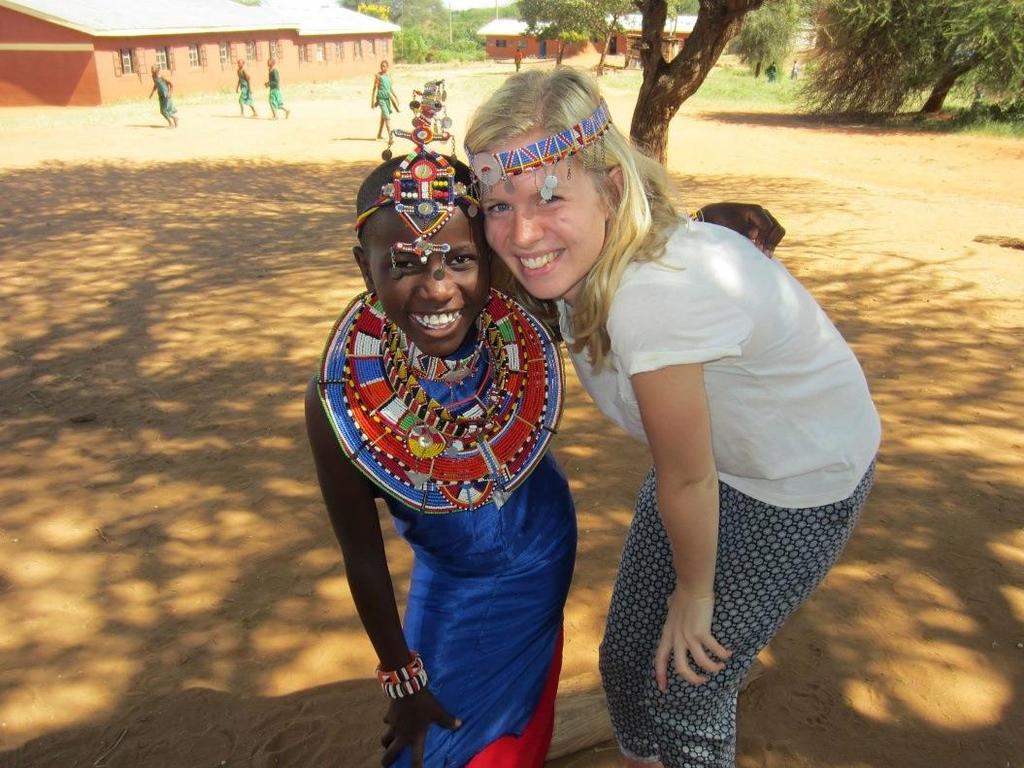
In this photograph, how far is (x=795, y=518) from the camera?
175 cm

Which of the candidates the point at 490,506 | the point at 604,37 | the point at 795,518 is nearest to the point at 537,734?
the point at 490,506

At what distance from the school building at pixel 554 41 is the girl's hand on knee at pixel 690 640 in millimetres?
47968

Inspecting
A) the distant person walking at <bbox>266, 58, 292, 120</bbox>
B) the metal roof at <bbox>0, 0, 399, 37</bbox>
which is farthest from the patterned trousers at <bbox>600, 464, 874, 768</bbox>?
the metal roof at <bbox>0, 0, 399, 37</bbox>

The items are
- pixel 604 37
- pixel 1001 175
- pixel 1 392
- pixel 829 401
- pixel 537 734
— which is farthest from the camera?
pixel 604 37

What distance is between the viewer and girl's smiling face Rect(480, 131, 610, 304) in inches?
65.1

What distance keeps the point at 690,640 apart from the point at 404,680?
68 centimetres

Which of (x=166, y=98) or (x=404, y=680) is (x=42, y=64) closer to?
(x=166, y=98)

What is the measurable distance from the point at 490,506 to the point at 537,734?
65 centimetres

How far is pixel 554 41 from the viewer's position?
183ft

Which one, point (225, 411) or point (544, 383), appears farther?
point (225, 411)

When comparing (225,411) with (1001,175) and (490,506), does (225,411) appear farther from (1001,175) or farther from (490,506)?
(1001,175)

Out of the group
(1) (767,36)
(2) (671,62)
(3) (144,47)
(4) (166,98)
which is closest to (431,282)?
(2) (671,62)

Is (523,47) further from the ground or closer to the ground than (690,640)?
further from the ground

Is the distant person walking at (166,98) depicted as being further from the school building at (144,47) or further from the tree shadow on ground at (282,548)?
the tree shadow on ground at (282,548)
